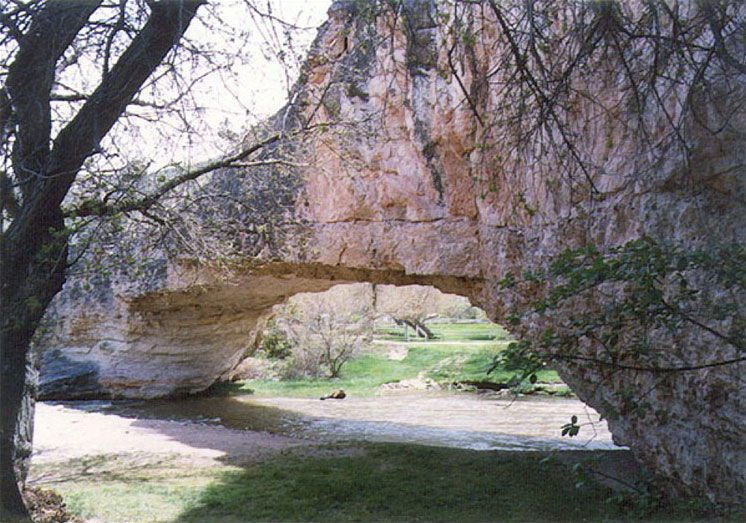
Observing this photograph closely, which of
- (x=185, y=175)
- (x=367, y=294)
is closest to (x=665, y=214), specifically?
(x=185, y=175)

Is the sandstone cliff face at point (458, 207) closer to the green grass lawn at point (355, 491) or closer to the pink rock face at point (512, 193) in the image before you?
the pink rock face at point (512, 193)

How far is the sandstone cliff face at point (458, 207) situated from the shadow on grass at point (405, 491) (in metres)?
0.87

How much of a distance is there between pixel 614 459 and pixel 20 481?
547 centimetres

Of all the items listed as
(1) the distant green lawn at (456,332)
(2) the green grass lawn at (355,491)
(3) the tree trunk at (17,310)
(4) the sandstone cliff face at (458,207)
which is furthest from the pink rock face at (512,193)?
(1) the distant green lawn at (456,332)

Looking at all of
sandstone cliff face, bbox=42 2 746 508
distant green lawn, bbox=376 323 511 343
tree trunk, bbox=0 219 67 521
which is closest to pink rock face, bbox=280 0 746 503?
sandstone cliff face, bbox=42 2 746 508

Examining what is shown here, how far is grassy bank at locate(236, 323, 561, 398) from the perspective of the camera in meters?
16.1

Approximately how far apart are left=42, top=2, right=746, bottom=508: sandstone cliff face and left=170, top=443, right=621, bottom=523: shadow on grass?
0.87 metres

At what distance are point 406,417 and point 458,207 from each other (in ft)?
17.5

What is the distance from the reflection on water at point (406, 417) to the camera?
9.87m

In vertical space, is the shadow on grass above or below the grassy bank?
below

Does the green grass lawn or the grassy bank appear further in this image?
the grassy bank

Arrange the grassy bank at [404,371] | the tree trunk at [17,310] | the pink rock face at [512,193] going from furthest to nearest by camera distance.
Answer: the grassy bank at [404,371], the pink rock face at [512,193], the tree trunk at [17,310]

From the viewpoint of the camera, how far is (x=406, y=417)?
39.3ft

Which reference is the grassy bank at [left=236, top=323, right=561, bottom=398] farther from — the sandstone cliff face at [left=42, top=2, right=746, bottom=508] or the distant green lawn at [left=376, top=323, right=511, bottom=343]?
the distant green lawn at [left=376, top=323, right=511, bottom=343]
